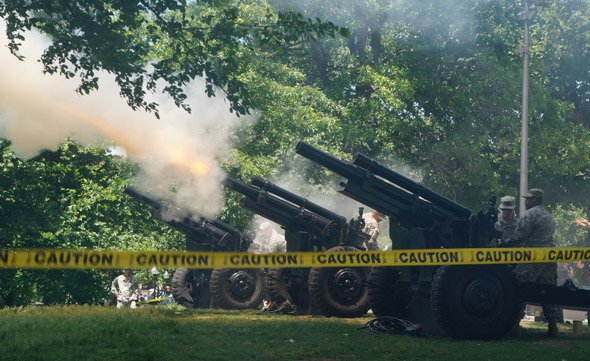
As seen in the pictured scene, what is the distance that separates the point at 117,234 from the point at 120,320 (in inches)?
305

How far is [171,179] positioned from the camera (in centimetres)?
1956

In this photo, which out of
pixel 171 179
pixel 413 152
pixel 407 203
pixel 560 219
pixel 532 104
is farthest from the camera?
pixel 560 219

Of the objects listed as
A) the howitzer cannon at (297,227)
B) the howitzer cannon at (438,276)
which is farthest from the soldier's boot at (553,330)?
the howitzer cannon at (297,227)

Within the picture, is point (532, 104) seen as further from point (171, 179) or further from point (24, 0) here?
point (24, 0)

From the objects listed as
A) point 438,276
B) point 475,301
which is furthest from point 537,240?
point 438,276

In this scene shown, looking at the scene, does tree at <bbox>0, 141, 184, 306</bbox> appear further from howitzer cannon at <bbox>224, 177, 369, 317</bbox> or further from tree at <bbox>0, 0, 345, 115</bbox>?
howitzer cannon at <bbox>224, 177, 369, 317</bbox>

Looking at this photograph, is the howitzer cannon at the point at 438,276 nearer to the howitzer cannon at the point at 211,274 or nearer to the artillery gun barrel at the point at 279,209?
the artillery gun barrel at the point at 279,209

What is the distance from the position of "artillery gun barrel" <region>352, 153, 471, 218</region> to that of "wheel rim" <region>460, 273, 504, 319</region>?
4.48 feet

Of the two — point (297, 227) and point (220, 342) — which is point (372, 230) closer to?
point (297, 227)

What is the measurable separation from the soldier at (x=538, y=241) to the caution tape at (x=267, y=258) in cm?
122

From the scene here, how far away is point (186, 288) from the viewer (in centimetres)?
2136

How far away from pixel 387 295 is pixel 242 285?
22.5 feet

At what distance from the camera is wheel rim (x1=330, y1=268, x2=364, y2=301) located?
16.4m

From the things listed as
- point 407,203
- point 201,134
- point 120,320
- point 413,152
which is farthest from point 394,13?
point 120,320
